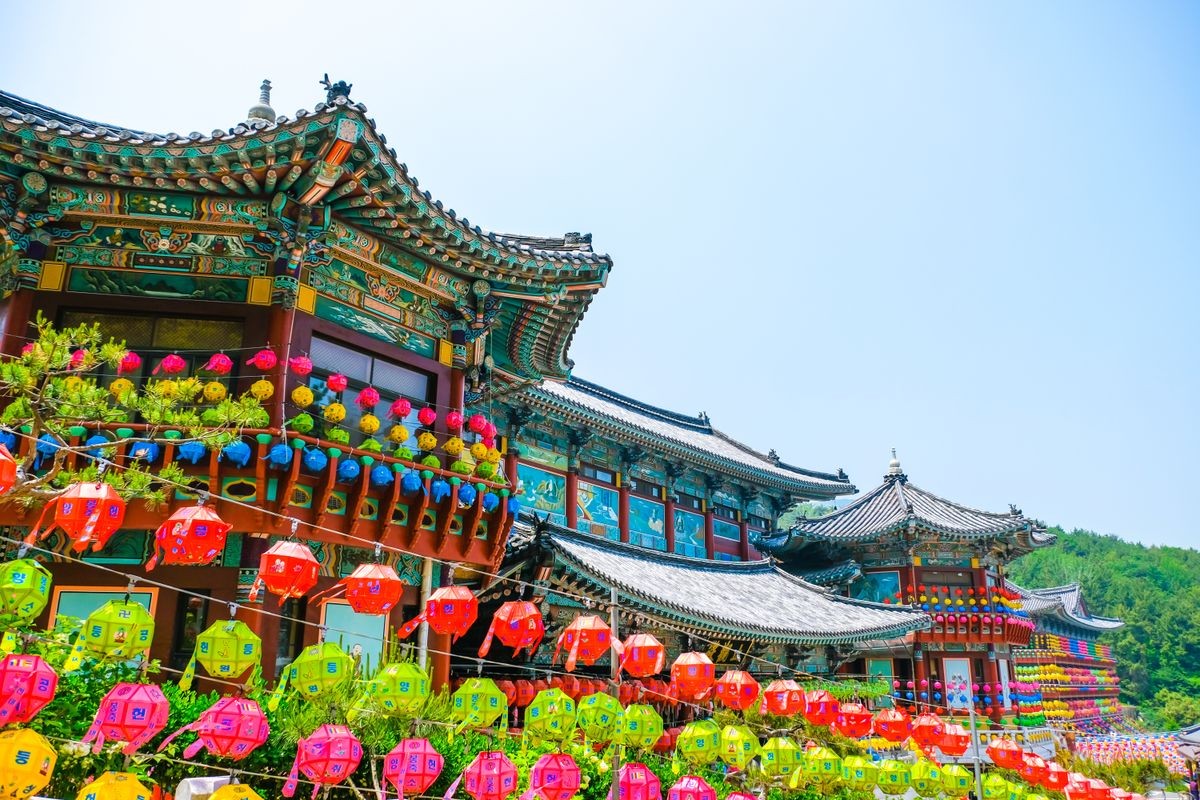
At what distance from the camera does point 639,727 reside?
11.6m

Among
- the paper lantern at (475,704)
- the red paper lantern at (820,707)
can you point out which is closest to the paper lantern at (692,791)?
the paper lantern at (475,704)

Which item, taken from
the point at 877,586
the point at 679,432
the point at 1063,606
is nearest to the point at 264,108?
the point at 679,432

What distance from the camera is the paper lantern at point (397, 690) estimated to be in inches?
365

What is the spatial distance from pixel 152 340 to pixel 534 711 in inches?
286

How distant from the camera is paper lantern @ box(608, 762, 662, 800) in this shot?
1139cm

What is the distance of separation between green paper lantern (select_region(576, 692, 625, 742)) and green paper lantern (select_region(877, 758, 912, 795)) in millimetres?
6260

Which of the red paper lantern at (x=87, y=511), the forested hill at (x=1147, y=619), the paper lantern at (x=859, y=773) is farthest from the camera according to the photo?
the forested hill at (x=1147, y=619)

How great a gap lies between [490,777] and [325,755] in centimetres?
195

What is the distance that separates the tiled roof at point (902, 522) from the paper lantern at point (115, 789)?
2672 centimetres

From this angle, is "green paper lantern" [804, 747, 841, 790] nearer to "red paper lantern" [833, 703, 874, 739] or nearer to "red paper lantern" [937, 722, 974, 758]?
"red paper lantern" [833, 703, 874, 739]

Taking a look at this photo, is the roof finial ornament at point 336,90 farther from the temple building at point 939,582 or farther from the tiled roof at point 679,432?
the temple building at point 939,582

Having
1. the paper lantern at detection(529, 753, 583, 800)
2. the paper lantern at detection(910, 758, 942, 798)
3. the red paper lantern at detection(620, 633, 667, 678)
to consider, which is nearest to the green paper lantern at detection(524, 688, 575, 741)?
the paper lantern at detection(529, 753, 583, 800)

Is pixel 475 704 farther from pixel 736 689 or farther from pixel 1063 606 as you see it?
pixel 1063 606

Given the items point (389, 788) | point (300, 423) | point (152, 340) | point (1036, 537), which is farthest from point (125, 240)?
point (1036, 537)
